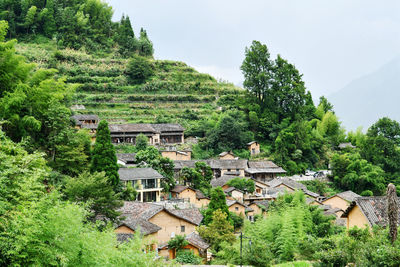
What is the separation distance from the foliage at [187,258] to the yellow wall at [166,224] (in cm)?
233

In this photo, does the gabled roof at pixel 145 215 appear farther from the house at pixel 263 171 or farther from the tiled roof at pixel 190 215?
the house at pixel 263 171

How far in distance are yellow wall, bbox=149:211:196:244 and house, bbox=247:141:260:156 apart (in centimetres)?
1681

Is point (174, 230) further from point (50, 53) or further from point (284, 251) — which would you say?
point (50, 53)

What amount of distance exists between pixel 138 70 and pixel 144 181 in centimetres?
2075

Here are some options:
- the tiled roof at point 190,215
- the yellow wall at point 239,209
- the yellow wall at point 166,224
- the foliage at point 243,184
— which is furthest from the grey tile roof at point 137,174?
the yellow wall at point 166,224

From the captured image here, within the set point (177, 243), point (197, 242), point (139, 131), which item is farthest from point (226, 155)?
point (177, 243)

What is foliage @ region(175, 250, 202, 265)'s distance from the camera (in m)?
14.7

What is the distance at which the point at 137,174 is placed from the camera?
76.7ft

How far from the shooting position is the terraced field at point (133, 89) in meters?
37.4

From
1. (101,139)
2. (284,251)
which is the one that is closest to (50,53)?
(101,139)

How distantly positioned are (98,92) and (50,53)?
7827 millimetres

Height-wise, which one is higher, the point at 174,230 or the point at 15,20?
the point at 15,20

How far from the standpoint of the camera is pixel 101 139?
18.5 metres

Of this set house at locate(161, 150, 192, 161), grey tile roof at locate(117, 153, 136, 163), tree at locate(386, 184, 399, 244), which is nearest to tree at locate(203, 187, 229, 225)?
grey tile roof at locate(117, 153, 136, 163)
